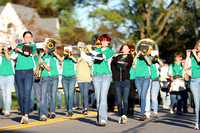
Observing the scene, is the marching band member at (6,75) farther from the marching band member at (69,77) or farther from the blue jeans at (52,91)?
the marching band member at (69,77)

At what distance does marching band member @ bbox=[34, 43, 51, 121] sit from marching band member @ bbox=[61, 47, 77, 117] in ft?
4.87

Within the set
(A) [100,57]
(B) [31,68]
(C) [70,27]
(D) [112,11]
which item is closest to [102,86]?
(A) [100,57]

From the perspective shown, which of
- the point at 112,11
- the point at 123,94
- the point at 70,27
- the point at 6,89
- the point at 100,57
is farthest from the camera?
the point at 70,27

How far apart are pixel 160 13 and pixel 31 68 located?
22.8 metres

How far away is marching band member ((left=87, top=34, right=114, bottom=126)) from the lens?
11.3 metres

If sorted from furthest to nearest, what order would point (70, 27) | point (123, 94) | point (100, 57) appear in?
point (70, 27), point (123, 94), point (100, 57)

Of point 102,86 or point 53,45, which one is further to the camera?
point 53,45

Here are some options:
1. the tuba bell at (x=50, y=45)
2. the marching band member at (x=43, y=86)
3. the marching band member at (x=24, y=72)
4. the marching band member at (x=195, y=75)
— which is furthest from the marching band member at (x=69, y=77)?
the marching band member at (x=195, y=75)

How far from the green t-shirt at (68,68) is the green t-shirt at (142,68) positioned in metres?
2.18

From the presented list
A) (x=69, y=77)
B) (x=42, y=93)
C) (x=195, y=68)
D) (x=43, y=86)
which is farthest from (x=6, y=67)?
(x=195, y=68)

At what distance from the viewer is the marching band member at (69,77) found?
567 inches

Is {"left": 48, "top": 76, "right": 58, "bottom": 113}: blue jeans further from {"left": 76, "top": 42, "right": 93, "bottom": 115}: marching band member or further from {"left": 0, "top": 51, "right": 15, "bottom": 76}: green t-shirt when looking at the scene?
{"left": 76, "top": 42, "right": 93, "bottom": 115}: marching band member

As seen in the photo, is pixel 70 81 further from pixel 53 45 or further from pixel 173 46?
pixel 173 46

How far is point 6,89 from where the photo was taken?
1438 cm
